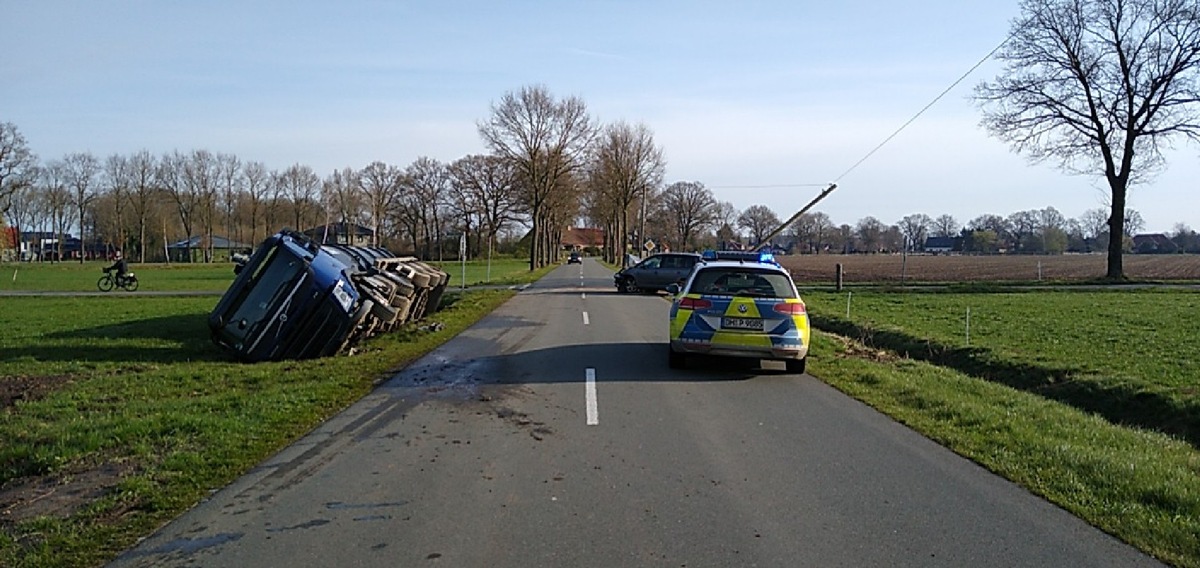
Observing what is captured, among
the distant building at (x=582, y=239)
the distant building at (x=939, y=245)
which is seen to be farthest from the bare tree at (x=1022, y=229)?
the distant building at (x=582, y=239)

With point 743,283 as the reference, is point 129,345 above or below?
below

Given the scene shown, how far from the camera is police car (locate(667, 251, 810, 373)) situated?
11.6 meters

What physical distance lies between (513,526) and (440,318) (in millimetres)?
16906

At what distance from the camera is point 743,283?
477 inches

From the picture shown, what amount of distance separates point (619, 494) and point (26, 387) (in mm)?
8786

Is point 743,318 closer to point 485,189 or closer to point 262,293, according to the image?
point 262,293

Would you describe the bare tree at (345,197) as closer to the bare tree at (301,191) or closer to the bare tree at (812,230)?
the bare tree at (301,191)

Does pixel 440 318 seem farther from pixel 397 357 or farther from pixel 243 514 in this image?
pixel 243 514

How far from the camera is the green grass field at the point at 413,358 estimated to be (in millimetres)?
5793

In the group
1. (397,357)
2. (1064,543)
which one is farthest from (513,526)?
(397,357)

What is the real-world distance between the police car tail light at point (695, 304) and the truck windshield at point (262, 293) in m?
6.15

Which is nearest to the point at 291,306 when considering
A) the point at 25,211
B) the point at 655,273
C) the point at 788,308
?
the point at 788,308

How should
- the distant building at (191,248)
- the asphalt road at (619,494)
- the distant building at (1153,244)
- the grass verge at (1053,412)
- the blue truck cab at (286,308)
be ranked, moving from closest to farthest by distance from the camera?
the asphalt road at (619,494), the grass verge at (1053,412), the blue truck cab at (286,308), the distant building at (191,248), the distant building at (1153,244)

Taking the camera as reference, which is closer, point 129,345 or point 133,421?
point 133,421
